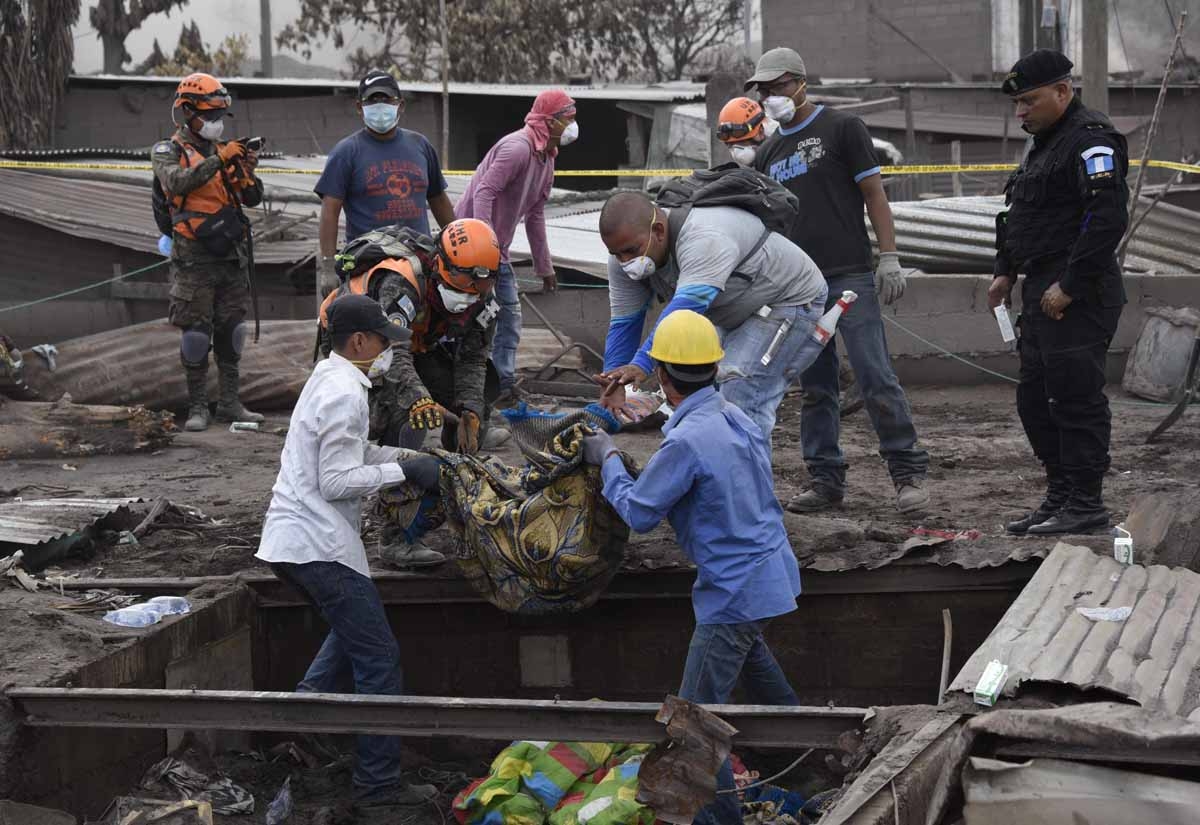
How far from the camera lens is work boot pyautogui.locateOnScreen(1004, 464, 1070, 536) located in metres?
5.90

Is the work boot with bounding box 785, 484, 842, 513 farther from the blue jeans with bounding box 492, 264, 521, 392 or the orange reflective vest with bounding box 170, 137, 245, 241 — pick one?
the orange reflective vest with bounding box 170, 137, 245, 241

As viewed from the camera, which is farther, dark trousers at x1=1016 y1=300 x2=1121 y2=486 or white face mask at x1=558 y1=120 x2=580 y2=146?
white face mask at x1=558 y1=120 x2=580 y2=146

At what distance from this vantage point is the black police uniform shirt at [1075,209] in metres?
5.33

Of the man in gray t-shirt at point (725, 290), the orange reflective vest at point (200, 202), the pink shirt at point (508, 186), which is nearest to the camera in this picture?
the man in gray t-shirt at point (725, 290)

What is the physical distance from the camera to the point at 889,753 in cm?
375

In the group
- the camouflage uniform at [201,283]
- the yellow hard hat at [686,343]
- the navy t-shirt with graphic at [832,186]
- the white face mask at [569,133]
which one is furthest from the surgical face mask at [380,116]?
the yellow hard hat at [686,343]

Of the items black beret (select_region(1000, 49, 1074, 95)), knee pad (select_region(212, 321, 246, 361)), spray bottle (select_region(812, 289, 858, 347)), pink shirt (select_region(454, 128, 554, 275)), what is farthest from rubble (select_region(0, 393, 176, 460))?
black beret (select_region(1000, 49, 1074, 95))

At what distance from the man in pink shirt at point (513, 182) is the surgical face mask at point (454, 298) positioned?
7.97 feet

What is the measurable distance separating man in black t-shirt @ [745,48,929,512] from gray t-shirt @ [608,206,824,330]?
558mm

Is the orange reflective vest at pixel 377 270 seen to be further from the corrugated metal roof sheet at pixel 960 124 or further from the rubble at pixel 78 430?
the corrugated metal roof sheet at pixel 960 124

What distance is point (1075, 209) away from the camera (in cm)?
556

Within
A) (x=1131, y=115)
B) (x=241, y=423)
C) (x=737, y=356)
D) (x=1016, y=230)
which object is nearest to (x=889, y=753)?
(x=737, y=356)

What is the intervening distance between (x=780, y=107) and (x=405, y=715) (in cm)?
324

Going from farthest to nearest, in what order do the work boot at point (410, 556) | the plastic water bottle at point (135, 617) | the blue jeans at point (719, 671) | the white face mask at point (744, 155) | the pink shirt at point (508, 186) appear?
the pink shirt at point (508, 186) → the white face mask at point (744, 155) → the work boot at point (410, 556) → the plastic water bottle at point (135, 617) → the blue jeans at point (719, 671)
